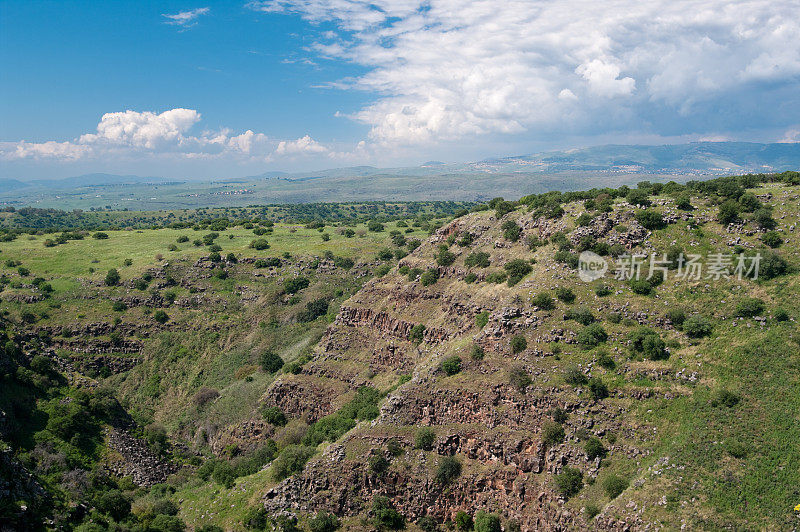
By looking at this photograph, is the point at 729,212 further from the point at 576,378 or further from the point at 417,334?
the point at 417,334

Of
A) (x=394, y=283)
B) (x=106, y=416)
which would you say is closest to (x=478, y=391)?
(x=394, y=283)

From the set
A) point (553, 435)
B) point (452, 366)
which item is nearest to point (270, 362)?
point (452, 366)

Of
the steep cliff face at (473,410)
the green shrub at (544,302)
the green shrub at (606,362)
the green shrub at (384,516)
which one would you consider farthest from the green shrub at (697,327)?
the green shrub at (384,516)

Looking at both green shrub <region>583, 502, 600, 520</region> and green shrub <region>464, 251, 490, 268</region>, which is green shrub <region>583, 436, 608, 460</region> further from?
green shrub <region>464, 251, 490, 268</region>

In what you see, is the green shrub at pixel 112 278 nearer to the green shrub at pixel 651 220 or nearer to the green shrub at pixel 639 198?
the green shrub at pixel 639 198

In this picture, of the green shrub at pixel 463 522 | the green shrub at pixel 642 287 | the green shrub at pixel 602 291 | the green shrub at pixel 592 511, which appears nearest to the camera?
the green shrub at pixel 592 511
